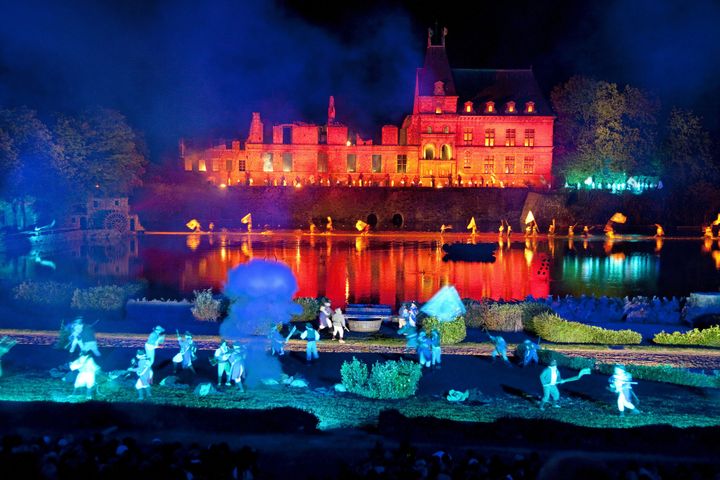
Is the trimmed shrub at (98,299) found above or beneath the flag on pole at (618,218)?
beneath

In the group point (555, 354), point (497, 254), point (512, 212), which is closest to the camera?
point (555, 354)

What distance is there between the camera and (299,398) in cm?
1412

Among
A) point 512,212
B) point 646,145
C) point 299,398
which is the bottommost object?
point 299,398

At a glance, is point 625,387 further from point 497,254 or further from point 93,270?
point 497,254

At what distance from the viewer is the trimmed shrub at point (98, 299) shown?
2341 cm

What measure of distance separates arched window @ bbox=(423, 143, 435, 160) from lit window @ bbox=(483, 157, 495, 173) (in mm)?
5698

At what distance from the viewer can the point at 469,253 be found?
1729 inches

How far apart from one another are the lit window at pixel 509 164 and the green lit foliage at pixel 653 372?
207 ft

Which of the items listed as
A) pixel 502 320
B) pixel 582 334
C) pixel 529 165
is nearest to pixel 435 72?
pixel 529 165

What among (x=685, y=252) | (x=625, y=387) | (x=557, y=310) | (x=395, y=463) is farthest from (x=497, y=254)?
(x=395, y=463)

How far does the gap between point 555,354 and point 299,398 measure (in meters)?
6.83

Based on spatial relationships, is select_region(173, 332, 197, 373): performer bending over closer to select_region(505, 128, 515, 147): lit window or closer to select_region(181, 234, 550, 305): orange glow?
select_region(181, 234, 550, 305): orange glow

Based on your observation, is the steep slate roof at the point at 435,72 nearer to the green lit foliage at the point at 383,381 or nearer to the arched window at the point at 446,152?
the arched window at the point at 446,152

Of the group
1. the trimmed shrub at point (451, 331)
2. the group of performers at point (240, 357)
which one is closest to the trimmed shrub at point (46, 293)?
the group of performers at point (240, 357)
